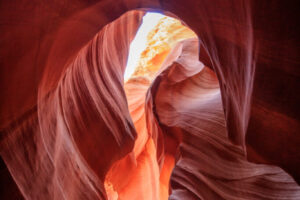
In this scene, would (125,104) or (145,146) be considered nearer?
(125,104)

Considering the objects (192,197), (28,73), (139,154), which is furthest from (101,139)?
(139,154)

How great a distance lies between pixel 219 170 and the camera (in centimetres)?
304

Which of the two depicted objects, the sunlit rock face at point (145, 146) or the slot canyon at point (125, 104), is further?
the sunlit rock face at point (145, 146)

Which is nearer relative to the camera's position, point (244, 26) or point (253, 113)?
point (244, 26)

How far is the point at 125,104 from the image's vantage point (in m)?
4.02

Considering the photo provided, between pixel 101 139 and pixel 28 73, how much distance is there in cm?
216

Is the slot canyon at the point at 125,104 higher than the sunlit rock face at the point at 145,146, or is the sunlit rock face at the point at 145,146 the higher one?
the slot canyon at the point at 125,104

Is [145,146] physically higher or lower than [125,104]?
lower

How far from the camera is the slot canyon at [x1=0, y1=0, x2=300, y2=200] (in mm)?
1347

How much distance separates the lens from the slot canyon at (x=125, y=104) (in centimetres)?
135

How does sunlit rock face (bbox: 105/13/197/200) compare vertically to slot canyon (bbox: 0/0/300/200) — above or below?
below

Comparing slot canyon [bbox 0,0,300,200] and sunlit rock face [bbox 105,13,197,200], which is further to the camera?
sunlit rock face [bbox 105,13,197,200]

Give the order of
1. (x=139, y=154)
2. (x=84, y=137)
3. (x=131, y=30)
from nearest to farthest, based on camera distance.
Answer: (x=84, y=137) < (x=131, y=30) < (x=139, y=154)

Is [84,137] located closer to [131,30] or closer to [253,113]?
[253,113]
